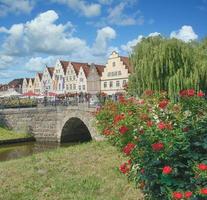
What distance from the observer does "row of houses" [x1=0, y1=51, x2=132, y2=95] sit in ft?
209

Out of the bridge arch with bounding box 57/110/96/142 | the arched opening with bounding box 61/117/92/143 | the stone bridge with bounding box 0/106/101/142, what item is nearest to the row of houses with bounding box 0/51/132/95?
the arched opening with bounding box 61/117/92/143

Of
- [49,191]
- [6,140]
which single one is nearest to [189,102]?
[49,191]

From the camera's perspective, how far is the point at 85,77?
240ft

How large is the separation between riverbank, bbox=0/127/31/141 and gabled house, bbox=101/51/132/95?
2328 cm

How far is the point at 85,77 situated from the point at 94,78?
3.76 metres

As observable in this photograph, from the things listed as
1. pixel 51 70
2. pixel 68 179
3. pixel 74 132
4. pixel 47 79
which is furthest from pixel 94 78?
pixel 68 179

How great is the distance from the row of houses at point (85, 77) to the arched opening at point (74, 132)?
583 inches

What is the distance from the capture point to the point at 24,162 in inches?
577

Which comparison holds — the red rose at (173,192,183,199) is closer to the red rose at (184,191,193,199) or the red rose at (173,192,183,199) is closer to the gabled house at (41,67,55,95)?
the red rose at (184,191,193,199)

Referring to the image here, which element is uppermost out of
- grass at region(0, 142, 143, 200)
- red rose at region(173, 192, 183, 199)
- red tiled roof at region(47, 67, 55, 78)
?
red tiled roof at region(47, 67, 55, 78)

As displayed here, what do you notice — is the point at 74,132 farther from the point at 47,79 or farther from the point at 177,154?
the point at 47,79

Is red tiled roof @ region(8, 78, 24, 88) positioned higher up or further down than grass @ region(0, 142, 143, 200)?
higher up

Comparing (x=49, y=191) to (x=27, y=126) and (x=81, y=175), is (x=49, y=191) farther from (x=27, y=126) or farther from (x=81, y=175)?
(x=27, y=126)

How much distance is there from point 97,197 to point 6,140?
29.5 metres
